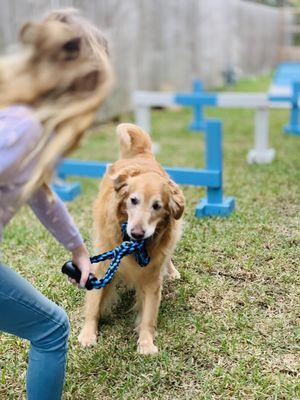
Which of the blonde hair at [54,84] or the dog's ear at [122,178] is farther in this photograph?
the dog's ear at [122,178]

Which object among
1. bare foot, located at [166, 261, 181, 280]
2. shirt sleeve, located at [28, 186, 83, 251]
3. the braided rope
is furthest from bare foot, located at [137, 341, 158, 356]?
shirt sleeve, located at [28, 186, 83, 251]

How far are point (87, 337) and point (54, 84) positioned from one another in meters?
1.45

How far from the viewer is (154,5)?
1027 cm

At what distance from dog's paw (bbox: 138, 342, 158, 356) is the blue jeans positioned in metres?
0.55

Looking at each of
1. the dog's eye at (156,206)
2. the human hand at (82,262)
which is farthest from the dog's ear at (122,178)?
the human hand at (82,262)

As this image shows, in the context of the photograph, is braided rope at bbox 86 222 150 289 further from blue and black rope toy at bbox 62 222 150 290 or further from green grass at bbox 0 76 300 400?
green grass at bbox 0 76 300 400

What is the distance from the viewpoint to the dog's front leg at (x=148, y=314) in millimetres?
2479

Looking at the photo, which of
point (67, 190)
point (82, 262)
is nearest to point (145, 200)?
point (82, 262)

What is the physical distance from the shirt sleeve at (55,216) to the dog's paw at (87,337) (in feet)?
2.56

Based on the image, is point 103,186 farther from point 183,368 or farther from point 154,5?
point 154,5

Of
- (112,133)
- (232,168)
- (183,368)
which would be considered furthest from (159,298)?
(112,133)

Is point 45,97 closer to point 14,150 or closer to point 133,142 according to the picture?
point 14,150

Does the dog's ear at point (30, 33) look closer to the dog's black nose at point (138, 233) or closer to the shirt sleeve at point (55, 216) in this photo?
the shirt sleeve at point (55, 216)

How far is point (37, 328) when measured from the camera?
1.82 meters
